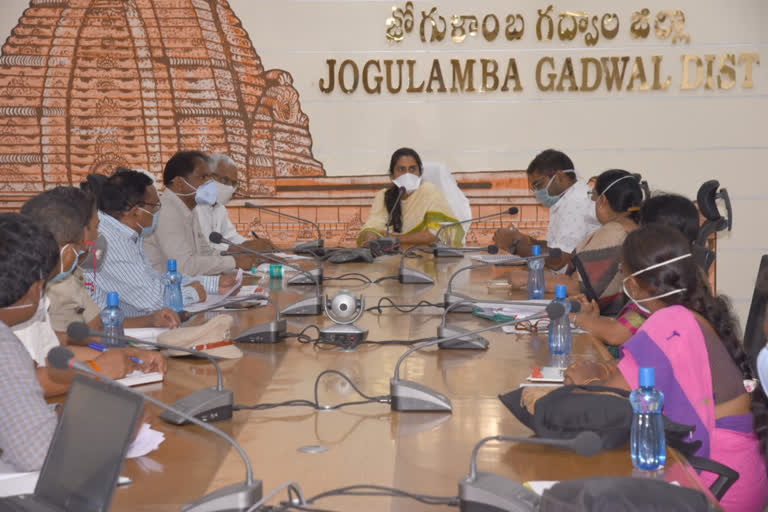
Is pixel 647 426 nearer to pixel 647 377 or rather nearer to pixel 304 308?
pixel 647 377

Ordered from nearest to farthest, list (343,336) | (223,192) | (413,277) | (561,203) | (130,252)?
(343,336) < (130,252) < (413,277) < (561,203) < (223,192)

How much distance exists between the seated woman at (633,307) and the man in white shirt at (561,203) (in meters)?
0.87

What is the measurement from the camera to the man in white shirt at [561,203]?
4.13 m

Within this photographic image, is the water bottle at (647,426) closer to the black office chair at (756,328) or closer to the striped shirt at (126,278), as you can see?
the black office chair at (756,328)

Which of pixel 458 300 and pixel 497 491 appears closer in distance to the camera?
pixel 497 491

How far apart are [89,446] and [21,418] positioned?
0.96 feet

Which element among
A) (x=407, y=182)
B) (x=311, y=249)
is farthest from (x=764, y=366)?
(x=407, y=182)

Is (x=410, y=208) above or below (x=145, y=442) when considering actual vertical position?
above

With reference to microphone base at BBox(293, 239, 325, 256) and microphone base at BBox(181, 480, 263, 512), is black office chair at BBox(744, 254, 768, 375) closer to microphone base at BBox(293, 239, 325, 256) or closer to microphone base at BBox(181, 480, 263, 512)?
microphone base at BBox(181, 480, 263, 512)

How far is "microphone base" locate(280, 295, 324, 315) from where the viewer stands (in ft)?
9.55

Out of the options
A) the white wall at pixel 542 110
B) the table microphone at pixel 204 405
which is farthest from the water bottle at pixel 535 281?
A: the white wall at pixel 542 110

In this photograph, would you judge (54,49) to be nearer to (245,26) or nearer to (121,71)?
(121,71)

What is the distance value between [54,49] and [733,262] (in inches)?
186

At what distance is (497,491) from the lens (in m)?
1.26
